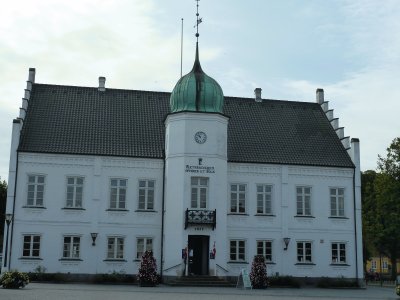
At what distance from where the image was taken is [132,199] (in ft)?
117

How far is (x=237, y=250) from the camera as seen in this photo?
36.3 meters

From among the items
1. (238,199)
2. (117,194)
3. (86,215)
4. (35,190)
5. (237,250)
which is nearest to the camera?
(35,190)

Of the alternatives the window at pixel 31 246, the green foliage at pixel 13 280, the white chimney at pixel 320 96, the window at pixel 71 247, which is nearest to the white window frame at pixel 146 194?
the window at pixel 71 247

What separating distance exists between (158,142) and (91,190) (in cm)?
525

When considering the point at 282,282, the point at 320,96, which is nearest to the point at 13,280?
the point at 282,282

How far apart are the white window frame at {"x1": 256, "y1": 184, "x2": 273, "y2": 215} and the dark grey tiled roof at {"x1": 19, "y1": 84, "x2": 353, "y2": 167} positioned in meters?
1.72

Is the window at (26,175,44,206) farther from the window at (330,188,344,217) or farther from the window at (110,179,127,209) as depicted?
the window at (330,188,344,217)

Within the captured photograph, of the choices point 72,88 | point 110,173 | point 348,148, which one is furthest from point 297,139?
point 72,88

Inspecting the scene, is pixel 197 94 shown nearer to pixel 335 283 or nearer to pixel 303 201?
pixel 303 201

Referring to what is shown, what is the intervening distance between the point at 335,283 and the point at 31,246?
1860 centimetres

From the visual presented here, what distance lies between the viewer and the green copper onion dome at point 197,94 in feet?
115

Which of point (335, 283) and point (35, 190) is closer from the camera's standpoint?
point (35, 190)

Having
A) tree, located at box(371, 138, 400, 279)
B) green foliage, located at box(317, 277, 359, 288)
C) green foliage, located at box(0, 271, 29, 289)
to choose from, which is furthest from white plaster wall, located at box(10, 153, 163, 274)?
tree, located at box(371, 138, 400, 279)

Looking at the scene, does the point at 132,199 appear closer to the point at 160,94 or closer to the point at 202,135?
the point at 202,135
